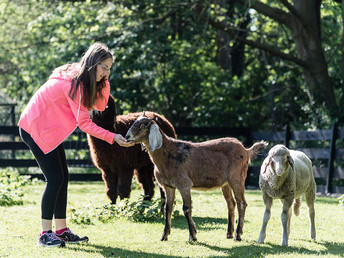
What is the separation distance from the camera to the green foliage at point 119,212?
8.17 m

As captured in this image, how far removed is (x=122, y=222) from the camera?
8.16m

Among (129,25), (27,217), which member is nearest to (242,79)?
(129,25)

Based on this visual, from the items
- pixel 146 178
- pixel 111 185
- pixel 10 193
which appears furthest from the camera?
pixel 10 193

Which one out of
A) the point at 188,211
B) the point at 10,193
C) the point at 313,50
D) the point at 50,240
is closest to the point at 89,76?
the point at 50,240

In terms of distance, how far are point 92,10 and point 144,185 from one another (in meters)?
10.2

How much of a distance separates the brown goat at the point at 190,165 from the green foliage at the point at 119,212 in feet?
4.89

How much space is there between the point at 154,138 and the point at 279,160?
1.49 meters

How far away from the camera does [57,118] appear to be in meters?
6.12

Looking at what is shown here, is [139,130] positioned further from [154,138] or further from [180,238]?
[180,238]

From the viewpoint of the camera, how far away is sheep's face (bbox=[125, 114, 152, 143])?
257 inches

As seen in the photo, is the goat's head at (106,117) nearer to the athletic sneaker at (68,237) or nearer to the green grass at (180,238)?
the green grass at (180,238)

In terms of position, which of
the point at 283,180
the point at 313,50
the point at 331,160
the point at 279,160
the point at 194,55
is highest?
the point at 194,55

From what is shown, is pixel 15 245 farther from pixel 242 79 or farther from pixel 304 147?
pixel 242 79

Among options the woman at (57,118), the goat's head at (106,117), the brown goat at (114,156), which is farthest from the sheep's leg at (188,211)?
the goat's head at (106,117)
